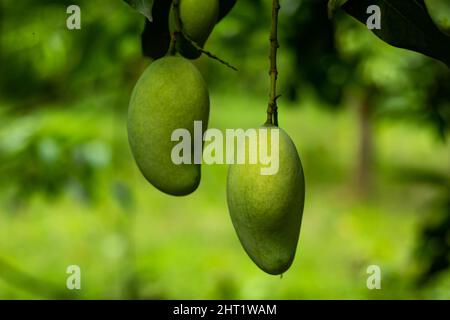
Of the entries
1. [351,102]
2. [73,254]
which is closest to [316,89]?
[73,254]

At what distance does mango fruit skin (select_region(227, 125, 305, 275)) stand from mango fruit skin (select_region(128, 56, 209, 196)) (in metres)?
0.05

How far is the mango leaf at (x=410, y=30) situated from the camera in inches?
20.7

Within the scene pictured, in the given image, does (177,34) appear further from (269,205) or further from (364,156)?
(364,156)

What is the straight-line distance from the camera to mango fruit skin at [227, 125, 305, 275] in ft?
1.69

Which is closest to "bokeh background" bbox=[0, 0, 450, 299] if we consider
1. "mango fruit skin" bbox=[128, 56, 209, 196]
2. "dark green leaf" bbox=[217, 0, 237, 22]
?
"dark green leaf" bbox=[217, 0, 237, 22]

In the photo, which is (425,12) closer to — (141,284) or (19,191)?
(19,191)

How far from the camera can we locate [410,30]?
1.75ft

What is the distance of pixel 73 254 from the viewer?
2.65m

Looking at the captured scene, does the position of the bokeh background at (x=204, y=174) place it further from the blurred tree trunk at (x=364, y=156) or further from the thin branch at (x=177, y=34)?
the thin branch at (x=177, y=34)

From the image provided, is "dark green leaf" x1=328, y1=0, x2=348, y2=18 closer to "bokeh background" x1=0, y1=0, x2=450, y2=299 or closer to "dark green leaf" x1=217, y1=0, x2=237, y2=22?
"dark green leaf" x1=217, y1=0, x2=237, y2=22

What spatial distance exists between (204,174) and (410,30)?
2.88 metres

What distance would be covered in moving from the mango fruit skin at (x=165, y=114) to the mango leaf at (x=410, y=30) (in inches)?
5.9

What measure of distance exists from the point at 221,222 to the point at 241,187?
Result: 2546 mm

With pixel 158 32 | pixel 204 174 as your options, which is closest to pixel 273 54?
pixel 158 32
